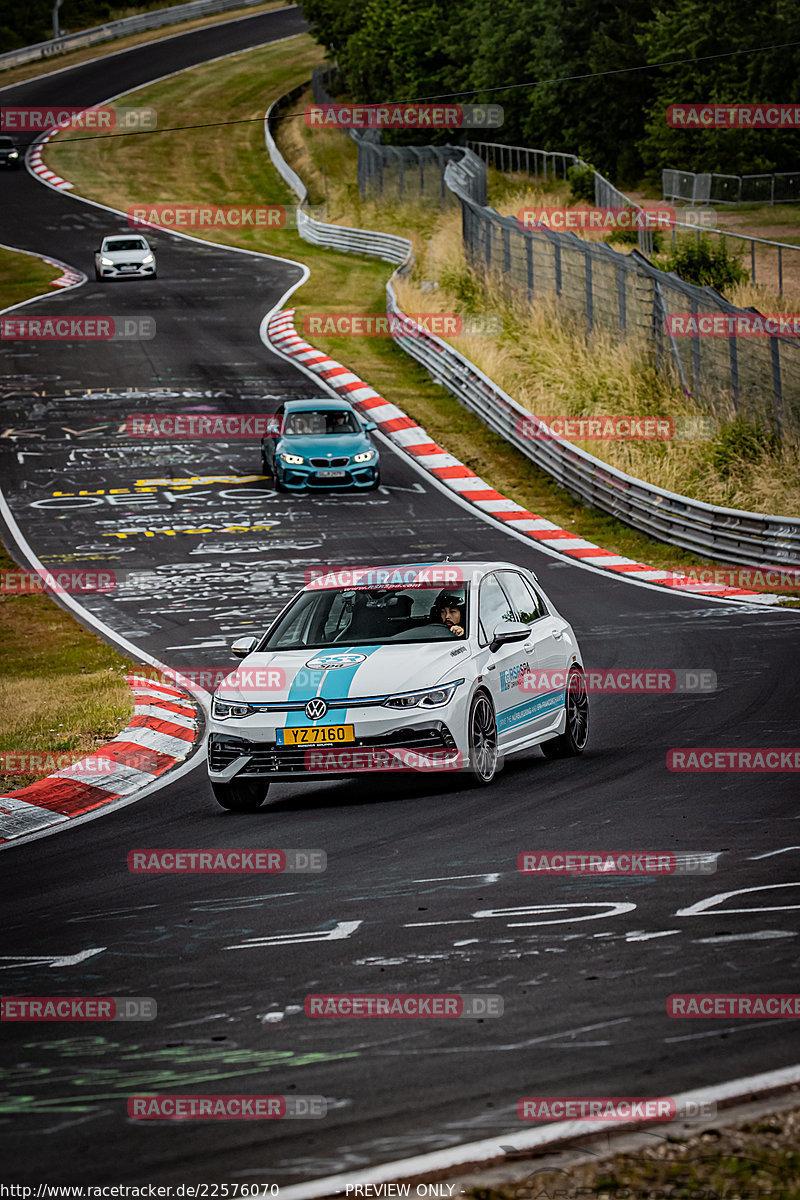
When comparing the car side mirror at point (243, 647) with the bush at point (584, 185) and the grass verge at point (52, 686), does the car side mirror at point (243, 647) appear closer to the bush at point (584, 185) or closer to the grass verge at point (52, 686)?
the grass verge at point (52, 686)

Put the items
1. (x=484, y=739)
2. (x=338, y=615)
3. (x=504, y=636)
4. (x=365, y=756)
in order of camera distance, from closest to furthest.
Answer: (x=365, y=756)
(x=484, y=739)
(x=504, y=636)
(x=338, y=615)

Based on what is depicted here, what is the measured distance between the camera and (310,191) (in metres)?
67.1

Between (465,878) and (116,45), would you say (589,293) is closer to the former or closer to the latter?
(465,878)

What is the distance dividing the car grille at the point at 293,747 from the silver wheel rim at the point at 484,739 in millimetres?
337

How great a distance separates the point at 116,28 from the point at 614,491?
86334 mm

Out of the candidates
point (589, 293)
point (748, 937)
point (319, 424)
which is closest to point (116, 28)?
point (589, 293)

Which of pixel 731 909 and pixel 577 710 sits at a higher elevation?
pixel 731 909

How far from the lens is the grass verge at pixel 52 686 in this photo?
1366cm

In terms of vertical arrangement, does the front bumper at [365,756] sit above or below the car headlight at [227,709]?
below

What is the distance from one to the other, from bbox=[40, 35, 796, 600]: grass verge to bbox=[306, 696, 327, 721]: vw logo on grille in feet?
43.4

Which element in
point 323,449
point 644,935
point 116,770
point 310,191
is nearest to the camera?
point 644,935

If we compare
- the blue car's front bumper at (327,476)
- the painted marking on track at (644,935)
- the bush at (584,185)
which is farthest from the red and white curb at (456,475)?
the painted marking on track at (644,935)

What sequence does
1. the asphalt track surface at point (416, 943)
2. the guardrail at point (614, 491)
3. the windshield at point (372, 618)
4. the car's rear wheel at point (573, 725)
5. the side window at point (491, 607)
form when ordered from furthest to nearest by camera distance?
the guardrail at point (614, 491) < the car's rear wheel at point (573, 725) < the side window at point (491, 607) < the windshield at point (372, 618) < the asphalt track surface at point (416, 943)

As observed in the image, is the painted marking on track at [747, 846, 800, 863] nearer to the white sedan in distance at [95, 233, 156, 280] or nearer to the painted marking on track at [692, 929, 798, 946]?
the painted marking on track at [692, 929, 798, 946]
